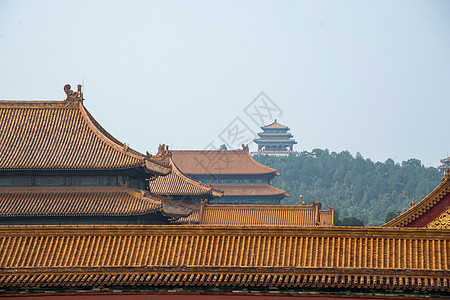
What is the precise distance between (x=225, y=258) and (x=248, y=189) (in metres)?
60.3

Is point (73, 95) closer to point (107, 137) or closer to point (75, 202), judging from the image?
point (107, 137)

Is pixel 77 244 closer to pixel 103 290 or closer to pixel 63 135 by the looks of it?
pixel 103 290

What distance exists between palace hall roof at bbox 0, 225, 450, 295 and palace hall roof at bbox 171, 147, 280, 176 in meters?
58.9

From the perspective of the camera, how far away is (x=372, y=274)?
19031mm

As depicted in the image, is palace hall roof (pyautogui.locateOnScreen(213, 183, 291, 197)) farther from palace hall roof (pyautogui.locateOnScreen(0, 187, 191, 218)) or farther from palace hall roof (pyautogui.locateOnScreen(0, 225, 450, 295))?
palace hall roof (pyautogui.locateOnScreen(0, 225, 450, 295))

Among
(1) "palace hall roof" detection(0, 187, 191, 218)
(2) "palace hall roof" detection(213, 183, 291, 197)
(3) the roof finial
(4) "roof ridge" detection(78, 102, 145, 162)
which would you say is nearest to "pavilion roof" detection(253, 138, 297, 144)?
(2) "palace hall roof" detection(213, 183, 291, 197)

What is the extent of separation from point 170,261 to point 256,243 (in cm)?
215

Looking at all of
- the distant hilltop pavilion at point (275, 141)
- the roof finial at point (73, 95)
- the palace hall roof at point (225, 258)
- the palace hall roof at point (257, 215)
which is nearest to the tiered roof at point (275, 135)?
the distant hilltop pavilion at point (275, 141)

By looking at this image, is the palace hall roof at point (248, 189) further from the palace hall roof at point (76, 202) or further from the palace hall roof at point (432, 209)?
the palace hall roof at point (432, 209)

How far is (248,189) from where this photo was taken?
80.4 m

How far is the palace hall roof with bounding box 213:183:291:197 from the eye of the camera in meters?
79.3

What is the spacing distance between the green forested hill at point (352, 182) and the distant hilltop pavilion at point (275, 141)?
4627 millimetres

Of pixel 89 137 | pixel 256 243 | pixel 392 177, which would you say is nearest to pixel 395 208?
pixel 392 177

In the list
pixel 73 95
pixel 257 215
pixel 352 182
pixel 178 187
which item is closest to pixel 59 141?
pixel 73 95
